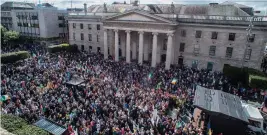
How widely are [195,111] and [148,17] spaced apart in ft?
60.7

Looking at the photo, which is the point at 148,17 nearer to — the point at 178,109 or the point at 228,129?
the point at 178,109

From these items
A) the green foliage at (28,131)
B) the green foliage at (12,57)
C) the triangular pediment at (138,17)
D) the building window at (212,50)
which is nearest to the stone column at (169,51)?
the triangular pediment at (138,17)

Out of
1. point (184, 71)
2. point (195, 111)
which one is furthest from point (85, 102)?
point (184, 71)

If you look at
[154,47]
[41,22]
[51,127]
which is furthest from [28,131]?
[41,22]

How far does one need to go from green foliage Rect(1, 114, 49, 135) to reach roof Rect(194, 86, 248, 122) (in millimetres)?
12394

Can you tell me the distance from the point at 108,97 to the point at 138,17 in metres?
18.2

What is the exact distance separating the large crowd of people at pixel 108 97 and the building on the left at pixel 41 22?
24312 mm

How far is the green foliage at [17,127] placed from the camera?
37.5ft

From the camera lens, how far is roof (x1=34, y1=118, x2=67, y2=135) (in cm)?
1383

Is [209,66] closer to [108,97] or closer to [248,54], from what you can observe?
[248,54]

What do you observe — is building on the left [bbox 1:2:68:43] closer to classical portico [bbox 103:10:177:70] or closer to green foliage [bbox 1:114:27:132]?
classical portico [bbox 103:10:177:70]

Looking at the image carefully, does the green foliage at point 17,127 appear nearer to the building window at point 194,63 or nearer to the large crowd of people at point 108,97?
the large crowd of people at point 108,97

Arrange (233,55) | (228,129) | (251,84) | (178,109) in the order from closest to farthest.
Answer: (228,129), (178,109), (251,84), (233,55)

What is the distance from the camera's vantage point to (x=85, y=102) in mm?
19641
